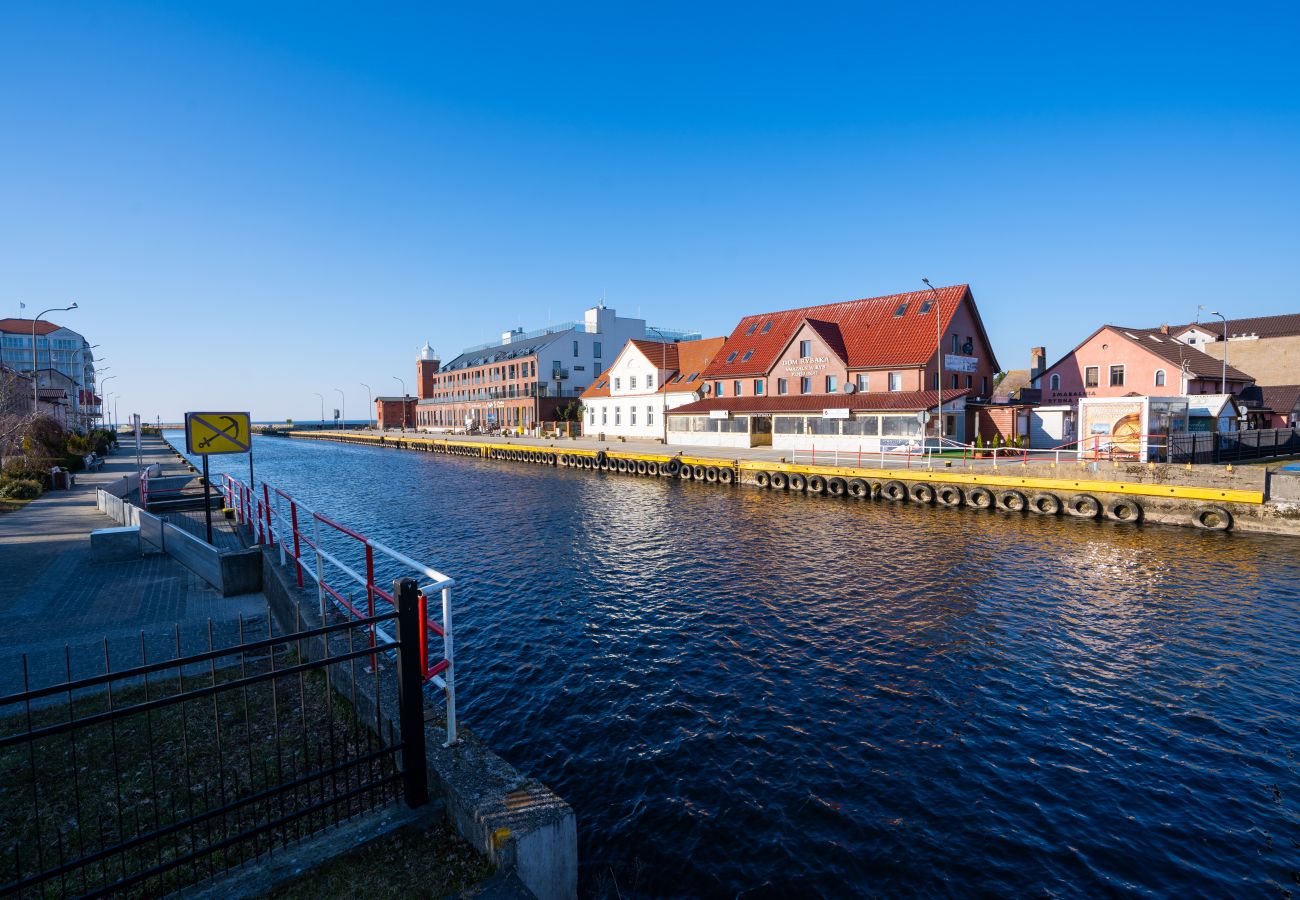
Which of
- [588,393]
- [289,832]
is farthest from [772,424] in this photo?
[289,832]

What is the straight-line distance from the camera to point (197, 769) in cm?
604

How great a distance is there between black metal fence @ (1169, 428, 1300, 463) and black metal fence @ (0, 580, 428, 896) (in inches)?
1281

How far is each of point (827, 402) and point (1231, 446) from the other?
21.3 meters

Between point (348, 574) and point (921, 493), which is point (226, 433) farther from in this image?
point (921, 493)

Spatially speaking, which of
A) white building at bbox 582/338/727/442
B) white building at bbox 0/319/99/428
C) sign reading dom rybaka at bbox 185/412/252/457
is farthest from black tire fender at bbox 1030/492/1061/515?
white building at bbox 0/319/99/428

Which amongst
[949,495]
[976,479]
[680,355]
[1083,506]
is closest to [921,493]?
[949,495]

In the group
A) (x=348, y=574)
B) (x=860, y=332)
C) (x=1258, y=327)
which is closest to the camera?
(x=348, y=574)

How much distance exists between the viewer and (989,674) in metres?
11.1

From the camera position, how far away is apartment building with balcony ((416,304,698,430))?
276 ft

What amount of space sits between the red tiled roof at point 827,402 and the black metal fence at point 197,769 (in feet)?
123

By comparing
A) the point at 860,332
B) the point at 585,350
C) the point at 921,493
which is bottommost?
the point at 921,493

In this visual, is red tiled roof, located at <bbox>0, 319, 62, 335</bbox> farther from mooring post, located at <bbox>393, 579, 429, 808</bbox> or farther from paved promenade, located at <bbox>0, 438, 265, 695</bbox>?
mooring post, located at <bbox>393, 579, 429, 808</bbox>

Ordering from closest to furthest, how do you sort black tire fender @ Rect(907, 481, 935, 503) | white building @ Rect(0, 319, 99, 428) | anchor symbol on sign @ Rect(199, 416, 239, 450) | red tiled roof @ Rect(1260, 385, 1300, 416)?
anchor symbol on sign @ Rect(199, 416, 239, 450)
black tire fender @ Rect(907, 481, 935, 503)
red tiled roof @ Rect(1260, 385, 1300, 416)
white building @ Rect(0, 319, 99, 428)

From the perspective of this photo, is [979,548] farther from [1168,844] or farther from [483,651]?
[483,651]
